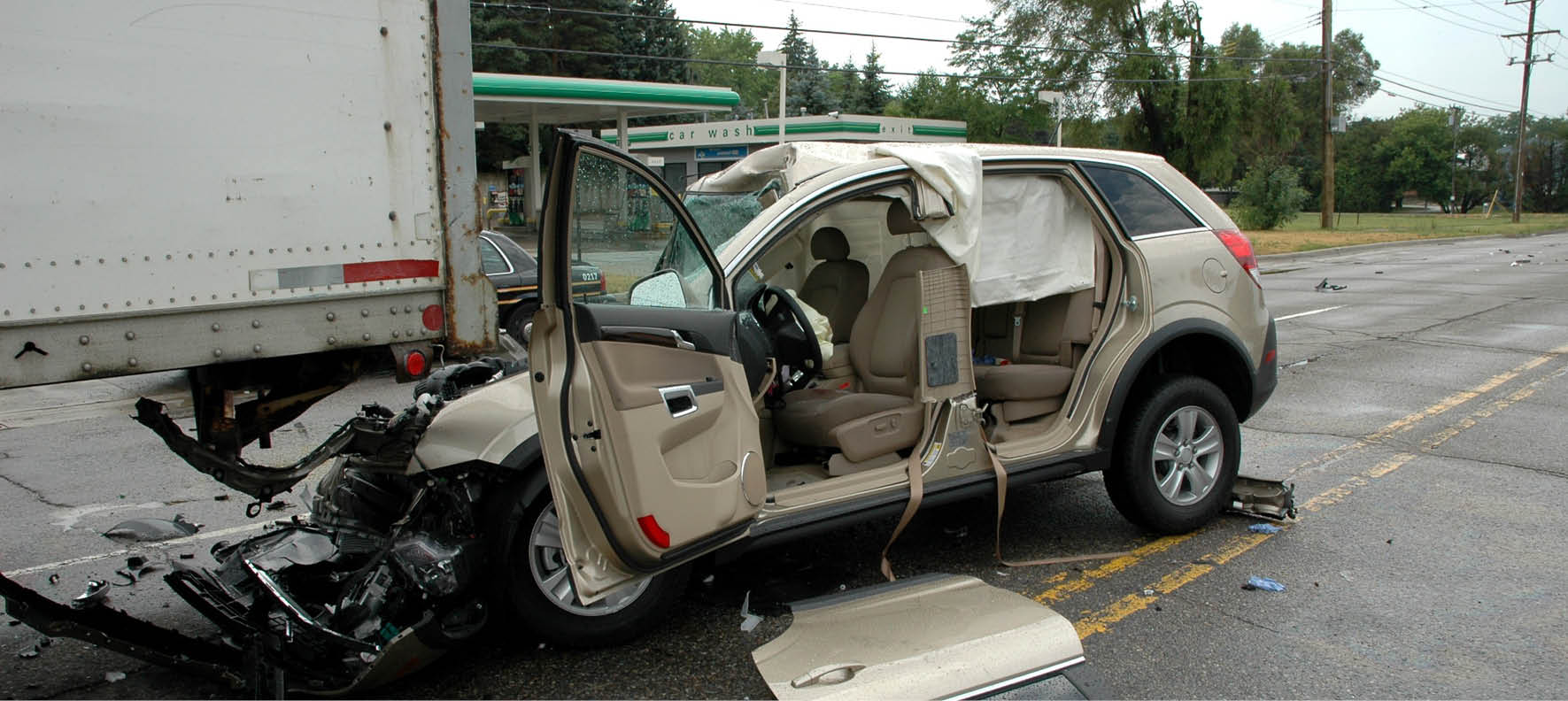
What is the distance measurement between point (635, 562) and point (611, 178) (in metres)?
1.26

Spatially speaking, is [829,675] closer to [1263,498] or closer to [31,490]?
[1263,498]

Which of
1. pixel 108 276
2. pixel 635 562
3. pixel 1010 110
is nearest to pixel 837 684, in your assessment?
pixel 635 562

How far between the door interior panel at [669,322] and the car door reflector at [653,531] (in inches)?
22.5

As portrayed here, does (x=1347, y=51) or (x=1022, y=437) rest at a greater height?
(x=1347, y=51)

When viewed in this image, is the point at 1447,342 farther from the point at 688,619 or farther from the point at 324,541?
the point at 324,541

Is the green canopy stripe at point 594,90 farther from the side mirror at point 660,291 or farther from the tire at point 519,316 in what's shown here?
the side mirror at point 660,291

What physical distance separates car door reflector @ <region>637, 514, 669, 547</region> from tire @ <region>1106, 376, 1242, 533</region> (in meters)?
2.63

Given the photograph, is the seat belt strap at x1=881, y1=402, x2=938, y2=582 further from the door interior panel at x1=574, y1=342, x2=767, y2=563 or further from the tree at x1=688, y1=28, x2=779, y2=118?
the tree at x1=688, y1=28, x2=779, y2=118

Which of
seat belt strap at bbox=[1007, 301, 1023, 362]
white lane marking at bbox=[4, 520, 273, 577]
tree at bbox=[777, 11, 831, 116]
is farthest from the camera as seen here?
tree at bbox=[777, 11, 831, 116]

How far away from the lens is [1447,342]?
453 inches

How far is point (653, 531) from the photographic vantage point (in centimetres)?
327

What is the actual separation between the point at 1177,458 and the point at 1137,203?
129cm

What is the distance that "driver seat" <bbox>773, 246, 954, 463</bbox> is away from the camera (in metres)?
4.62

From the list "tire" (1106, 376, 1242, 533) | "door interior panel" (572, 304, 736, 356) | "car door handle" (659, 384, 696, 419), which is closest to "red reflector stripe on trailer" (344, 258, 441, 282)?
"door interior panel" (572, 304, 736, 356)
